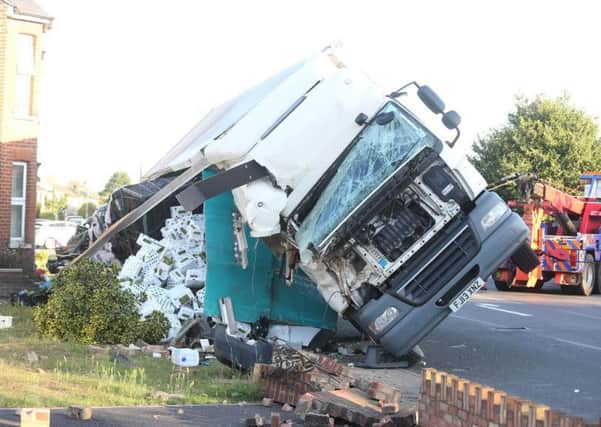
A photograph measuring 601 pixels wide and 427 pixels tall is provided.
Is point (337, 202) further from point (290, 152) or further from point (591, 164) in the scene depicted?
point (591, 164)

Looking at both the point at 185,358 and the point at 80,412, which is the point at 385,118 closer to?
the point at 185,358

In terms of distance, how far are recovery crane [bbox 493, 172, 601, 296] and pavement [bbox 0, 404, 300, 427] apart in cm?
1468

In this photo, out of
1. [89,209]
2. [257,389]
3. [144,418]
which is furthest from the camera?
[89,209]

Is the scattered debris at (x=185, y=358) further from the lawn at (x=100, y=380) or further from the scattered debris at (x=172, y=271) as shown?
the scattered debris at (x=172, y=271)

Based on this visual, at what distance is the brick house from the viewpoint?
59.6ft

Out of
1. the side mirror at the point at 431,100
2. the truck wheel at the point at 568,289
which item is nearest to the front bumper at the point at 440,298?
the side mirror at the point at 431,100

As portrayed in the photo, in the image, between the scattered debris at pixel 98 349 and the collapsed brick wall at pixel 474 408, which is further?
the scattered debris at pixel 98 349

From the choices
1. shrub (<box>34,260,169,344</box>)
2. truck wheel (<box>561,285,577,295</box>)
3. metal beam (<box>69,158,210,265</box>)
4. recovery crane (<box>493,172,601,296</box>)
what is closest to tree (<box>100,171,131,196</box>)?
recovery crane (<box>493,172,601,296</box>)

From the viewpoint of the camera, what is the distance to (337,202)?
901 cm

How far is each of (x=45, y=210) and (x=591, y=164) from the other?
1881 inches

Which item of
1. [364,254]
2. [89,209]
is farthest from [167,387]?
[89,209]

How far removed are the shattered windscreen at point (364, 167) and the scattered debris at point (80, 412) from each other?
3.16 m

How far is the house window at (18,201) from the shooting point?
18844 mm

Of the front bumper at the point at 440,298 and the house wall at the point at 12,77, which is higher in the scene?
the house wall at the point at 12,77
